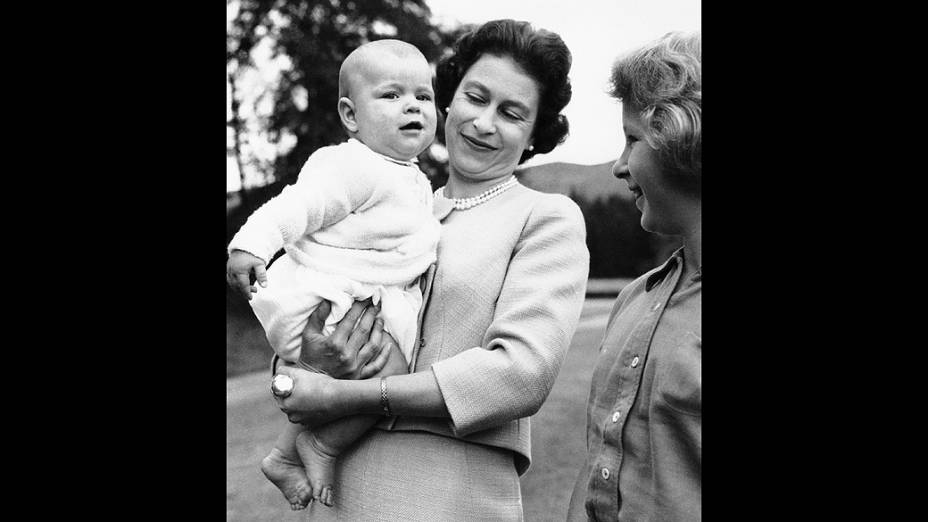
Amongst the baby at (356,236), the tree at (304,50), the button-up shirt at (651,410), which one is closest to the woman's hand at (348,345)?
the baby at (356,236)

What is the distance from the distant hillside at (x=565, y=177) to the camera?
8.22 feet

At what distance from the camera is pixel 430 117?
192 centimetres

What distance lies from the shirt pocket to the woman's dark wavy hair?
594 mm

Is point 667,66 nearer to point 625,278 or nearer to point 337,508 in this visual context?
point 337,508

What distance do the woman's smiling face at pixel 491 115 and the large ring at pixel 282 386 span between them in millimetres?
561

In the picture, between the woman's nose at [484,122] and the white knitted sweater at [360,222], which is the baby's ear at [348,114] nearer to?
the white knitted sweater at [360,222]

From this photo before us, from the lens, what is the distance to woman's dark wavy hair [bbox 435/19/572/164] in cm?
187

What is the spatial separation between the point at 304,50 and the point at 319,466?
211 cm

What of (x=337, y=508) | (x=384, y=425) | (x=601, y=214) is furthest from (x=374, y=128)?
(x=601, y=214)

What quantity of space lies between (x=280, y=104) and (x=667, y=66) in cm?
220

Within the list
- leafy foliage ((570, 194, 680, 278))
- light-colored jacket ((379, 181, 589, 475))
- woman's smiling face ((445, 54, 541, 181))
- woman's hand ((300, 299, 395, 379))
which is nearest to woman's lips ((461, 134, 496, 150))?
woman's smiling face ((445, 54, 541, 181))

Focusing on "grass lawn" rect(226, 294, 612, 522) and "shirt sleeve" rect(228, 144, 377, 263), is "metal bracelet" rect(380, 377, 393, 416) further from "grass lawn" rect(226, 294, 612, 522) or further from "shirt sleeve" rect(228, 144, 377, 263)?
"grass lawn" rect(226, 294, 612, 522)

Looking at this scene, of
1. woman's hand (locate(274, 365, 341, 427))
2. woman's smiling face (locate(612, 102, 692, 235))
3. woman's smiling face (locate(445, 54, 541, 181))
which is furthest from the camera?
woman's smiling face (locate(445, 54, 541, 181))
